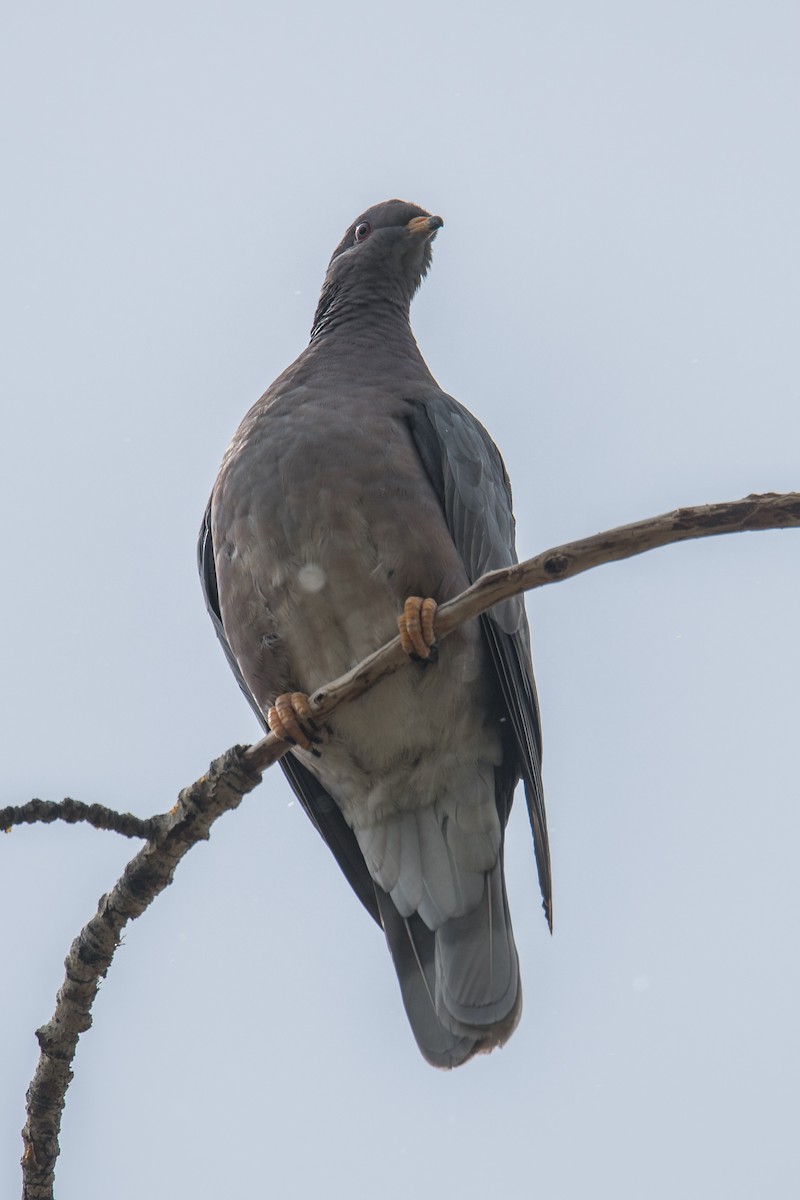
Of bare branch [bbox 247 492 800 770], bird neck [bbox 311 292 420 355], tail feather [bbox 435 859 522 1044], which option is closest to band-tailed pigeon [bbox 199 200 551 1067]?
tail feather [bbox 435 859 522 1044]

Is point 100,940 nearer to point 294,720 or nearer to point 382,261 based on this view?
point 294,720

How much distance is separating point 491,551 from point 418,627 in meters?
0.74

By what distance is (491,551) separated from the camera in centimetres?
460

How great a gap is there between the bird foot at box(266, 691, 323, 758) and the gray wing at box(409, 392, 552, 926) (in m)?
0.71

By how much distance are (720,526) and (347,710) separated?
177cm

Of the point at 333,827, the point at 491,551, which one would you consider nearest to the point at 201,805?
the point at 333,827

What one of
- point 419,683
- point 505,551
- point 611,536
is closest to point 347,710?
→ point 419,683

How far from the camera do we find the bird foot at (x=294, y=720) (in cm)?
408

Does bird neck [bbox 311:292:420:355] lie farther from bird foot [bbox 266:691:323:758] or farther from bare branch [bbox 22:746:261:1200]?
bare branch [bbox 22:746:261:1200]

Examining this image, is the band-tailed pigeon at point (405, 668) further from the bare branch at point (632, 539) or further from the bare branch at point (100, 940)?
the bare branch at point (632, 539)

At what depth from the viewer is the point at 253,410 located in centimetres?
488

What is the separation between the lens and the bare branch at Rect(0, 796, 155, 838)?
309 cm

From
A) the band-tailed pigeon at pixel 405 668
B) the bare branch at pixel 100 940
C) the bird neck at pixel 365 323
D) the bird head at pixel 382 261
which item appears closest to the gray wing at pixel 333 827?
the band-tailed pigeon at pixel 405 668

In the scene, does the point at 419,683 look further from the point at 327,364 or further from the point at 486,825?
the point at 327,364
